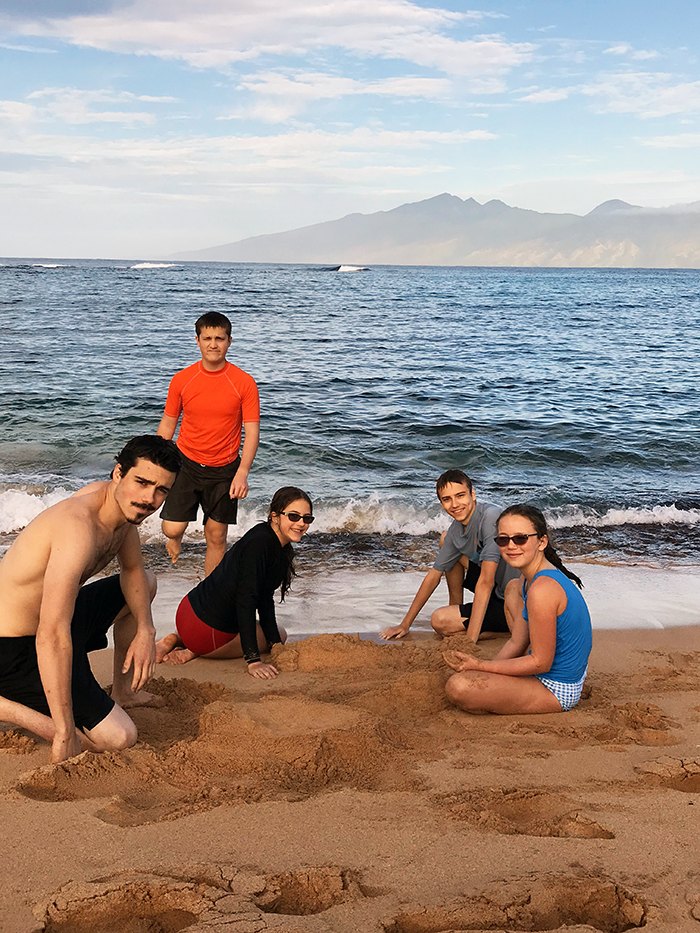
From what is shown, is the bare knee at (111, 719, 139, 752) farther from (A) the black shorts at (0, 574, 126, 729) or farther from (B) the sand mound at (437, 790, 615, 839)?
(B) the sand mound at (437, 790, 615, 839)

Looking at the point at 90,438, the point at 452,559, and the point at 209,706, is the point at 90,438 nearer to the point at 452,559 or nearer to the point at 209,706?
the point at 452,559

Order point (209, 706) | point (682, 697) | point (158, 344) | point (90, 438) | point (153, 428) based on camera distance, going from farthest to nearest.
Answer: point (158, 344) < point (153, 428) < point (90, 438) < point (682, 697) < point (209, 706)

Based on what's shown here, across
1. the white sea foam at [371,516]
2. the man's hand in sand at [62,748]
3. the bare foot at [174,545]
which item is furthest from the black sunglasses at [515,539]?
the white sea foam at [371,516]

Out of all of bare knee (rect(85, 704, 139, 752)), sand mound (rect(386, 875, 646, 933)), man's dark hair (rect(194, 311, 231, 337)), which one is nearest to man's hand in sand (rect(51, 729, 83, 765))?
bare knee (rect(85, 704, 139, 752))

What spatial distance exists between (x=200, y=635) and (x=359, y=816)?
2024 mm

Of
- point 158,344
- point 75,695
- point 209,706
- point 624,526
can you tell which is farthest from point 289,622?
point 158,344

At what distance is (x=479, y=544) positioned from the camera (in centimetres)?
501

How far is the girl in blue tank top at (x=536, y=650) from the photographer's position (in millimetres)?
3701

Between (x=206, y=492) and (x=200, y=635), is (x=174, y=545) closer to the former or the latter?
(x=206, y=492)

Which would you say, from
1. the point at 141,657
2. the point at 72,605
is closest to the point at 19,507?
the point at 141,657

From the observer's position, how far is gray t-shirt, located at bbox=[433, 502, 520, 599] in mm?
4910

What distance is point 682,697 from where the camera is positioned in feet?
13.4

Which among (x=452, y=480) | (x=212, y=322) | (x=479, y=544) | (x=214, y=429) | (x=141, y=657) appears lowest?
(x=141, y=657)

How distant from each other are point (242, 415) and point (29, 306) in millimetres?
29653
